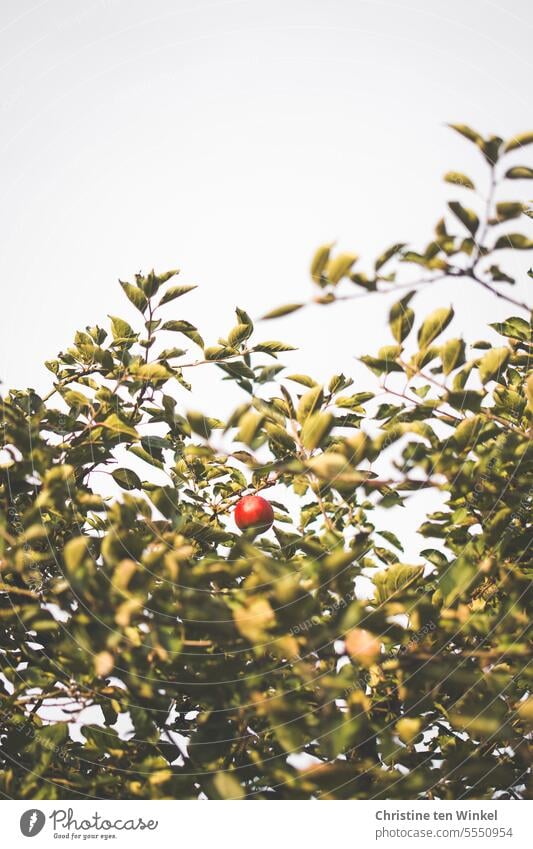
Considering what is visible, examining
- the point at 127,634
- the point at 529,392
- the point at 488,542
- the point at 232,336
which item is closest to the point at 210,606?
the point at 127,634

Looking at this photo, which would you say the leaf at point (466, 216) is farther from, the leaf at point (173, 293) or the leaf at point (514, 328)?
the leaf at point (173, 293)

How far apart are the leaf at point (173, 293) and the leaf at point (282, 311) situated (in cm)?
79

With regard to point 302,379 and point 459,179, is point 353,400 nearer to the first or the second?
point 302,379

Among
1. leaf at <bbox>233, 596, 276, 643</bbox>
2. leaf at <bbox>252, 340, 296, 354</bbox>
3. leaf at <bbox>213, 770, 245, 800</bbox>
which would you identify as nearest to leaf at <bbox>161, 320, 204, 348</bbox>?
leaf at <bbox>252, 340, 296, 354</bbox>

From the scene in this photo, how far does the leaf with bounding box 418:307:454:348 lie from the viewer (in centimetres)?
135

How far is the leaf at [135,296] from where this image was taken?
1.81m

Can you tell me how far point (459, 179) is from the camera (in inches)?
49.4

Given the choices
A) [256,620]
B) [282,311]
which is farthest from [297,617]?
[282,311]
